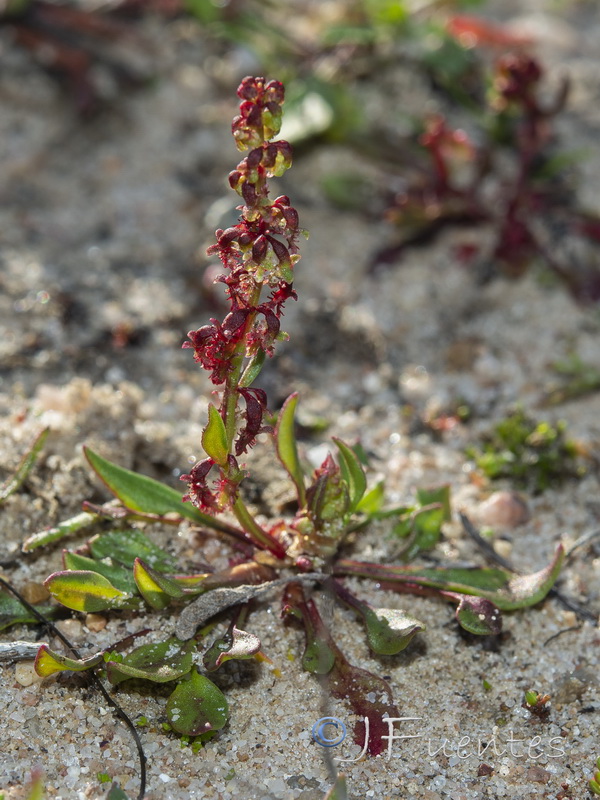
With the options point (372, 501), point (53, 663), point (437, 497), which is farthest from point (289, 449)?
point (53, 663)

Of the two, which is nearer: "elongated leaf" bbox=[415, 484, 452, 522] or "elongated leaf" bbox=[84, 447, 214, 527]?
"elongated leaf" bbox=[84, 447, 214, 527]

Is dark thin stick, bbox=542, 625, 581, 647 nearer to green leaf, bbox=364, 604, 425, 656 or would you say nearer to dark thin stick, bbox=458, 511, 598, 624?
dark thin stick, bbox=458, 511, 598, 624

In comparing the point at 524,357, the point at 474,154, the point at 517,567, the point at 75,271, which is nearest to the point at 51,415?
the point at 75,271

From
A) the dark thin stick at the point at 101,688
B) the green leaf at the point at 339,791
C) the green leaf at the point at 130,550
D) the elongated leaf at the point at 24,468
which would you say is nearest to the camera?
the green leaf at the point at 339,791

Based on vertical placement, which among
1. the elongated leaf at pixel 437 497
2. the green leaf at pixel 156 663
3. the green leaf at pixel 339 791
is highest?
the green leaf at pixel 339 791

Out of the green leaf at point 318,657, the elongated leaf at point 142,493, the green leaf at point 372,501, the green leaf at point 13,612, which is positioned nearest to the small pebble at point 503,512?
the green leaf at point 372,501

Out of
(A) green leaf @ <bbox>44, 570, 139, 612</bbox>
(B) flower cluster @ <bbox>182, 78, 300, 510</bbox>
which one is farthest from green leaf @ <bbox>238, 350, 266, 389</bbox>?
(A) green leaf @ <bbox>44, 570, 139, 612</bbox>

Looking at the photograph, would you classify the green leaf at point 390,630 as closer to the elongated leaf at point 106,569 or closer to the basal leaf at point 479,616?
the basal leaf at point 479,616
